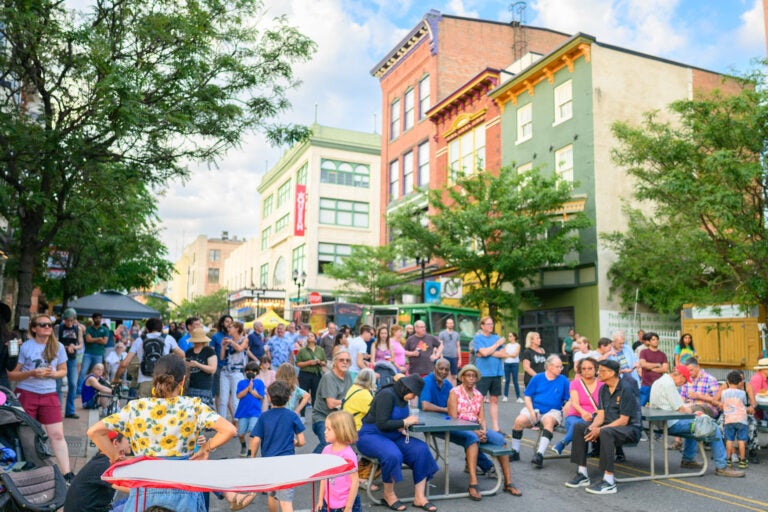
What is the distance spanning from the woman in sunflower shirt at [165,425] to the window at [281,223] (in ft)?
175

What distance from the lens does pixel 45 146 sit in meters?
10.6

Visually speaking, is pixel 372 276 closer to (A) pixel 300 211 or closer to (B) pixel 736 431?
(A) pixel 300 211

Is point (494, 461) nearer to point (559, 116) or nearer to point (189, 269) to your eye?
point (559, 116)

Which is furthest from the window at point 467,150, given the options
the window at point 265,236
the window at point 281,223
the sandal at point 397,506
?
the window at point 265,236

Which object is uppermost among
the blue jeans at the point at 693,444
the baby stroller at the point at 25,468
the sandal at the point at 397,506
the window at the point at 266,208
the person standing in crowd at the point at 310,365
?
the window at the point at 266,208

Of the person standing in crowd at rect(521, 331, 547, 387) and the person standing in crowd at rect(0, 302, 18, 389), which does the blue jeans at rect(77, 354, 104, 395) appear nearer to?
the person standing in crowd at rect(0, 302, 18, 389)

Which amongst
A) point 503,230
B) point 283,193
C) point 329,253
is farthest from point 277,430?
point 283,193

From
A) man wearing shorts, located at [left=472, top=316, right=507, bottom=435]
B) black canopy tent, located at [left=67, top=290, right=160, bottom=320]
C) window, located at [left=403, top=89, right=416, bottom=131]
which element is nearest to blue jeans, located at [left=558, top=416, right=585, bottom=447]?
man wearing shorts, located at [left=472, top=316, right=507, bottom=435]

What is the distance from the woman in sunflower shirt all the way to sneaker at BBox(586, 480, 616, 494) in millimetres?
5114

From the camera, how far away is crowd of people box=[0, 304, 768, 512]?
4227mm

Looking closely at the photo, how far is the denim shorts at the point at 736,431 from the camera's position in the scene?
924 cm

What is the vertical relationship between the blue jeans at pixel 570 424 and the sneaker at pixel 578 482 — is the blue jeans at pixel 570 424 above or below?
above

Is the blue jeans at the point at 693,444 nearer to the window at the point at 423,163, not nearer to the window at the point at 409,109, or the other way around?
the window at the point at 423,163

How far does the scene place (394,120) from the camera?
1544 inches
